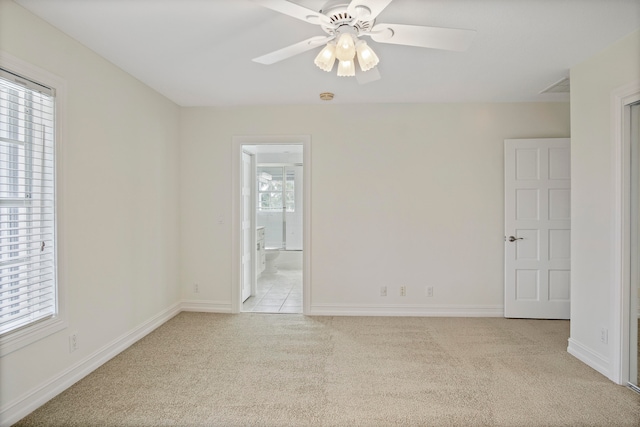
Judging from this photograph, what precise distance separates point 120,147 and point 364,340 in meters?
2.77

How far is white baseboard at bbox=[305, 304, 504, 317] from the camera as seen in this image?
410 centimetres

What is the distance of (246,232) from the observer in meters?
4.87

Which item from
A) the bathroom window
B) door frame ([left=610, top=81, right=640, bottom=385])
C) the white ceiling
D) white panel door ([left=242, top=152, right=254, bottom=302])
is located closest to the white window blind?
the white ceiling

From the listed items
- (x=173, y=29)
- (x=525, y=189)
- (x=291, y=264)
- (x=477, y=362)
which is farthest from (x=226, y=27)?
(x=291, y=264)

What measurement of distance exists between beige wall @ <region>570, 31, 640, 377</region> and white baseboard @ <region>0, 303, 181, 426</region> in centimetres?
384

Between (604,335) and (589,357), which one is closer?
(604,335)

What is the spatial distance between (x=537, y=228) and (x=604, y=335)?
147 centimetres

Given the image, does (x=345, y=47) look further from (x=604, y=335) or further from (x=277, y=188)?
(x=277, y=188)

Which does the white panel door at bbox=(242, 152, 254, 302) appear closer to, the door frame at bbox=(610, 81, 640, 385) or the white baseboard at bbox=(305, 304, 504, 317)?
the white baseboard at bbox=(305, 304, 504, 317)

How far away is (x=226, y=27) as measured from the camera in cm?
238

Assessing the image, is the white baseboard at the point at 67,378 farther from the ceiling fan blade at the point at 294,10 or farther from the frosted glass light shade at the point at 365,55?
the frosted glass light shade at the point at 365,55

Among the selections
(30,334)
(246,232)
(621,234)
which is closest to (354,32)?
(621,234)

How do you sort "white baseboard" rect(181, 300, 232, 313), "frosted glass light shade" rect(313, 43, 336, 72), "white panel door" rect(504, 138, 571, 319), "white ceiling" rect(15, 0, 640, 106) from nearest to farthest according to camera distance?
1. "frosted glass light shade" rect(313, 43, 336, 72)
2. "white ceiling" rect(15, 0, 640, 106)
3. "white panel door" rect(504, 138, 571, 319)
4. "white baseboard" rect(181, 300, 232, 313)

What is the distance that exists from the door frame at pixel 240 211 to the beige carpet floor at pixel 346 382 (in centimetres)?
56
